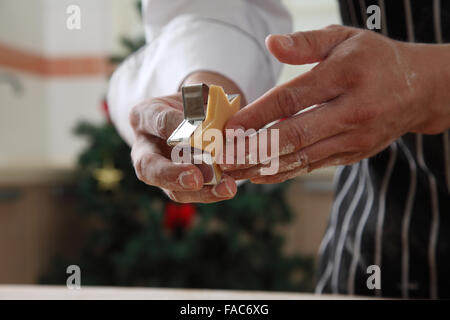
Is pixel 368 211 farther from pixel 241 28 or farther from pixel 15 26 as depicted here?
pixel 15 26

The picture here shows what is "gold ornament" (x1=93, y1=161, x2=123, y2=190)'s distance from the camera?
4.92 ft

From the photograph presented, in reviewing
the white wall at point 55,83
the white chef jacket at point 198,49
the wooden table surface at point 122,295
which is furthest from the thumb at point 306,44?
the white wall at point 55,83

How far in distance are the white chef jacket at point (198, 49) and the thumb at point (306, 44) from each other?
112 millimetres

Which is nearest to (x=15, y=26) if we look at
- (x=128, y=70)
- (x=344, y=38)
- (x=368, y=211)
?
(x=128, y=70)

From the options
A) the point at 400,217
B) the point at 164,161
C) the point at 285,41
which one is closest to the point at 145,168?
the point at 164,161

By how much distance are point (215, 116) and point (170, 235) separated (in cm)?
119

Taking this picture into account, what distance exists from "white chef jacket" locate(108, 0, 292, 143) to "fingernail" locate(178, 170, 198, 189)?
0.14m

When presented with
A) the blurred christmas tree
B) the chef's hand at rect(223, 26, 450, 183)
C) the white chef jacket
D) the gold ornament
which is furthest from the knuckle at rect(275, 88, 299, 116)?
the gold ornament

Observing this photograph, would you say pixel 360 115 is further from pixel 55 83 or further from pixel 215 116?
pixel 55 83

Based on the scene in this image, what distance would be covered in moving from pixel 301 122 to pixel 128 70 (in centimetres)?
30

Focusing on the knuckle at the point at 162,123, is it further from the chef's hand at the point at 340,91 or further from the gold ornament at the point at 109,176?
the gold ornament at the point at 109,176

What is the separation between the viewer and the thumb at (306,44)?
32 cm

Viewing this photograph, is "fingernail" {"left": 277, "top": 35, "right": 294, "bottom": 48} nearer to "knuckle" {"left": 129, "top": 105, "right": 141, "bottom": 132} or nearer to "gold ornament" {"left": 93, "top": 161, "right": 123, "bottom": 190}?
"knuckle" {"left": 129, "top": 105, "right": 141, "bottom": 132}

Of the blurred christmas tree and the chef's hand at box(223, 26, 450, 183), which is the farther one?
the blurred christmas tree
